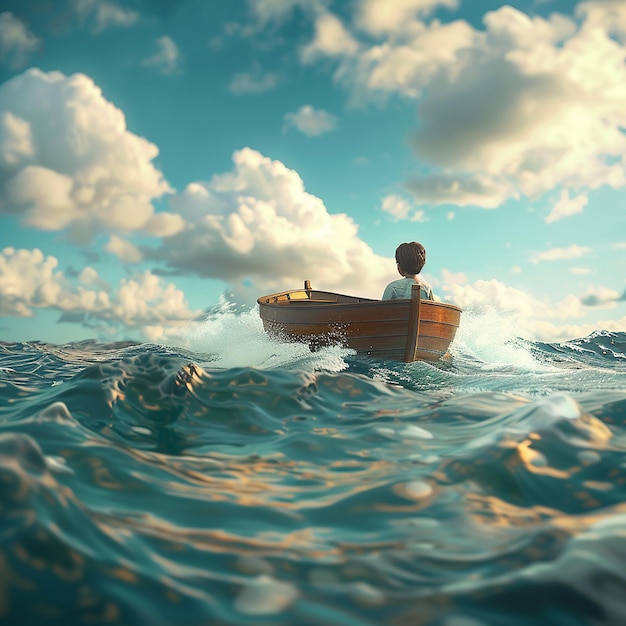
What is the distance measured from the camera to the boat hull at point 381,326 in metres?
11.0

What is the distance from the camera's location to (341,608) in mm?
1469

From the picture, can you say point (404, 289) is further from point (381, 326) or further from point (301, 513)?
point (301, 513)

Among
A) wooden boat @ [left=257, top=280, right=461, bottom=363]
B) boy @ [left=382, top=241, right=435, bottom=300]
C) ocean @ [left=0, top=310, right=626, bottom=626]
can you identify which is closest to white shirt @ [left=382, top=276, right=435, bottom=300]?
boy @ [left=382, top=241, right=435, bottom=300]

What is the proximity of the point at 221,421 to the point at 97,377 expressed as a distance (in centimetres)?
143

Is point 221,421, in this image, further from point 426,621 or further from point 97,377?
point 426,621

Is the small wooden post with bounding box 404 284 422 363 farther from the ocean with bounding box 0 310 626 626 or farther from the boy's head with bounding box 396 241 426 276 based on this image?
the ocean with bounding box 0 310 626 626

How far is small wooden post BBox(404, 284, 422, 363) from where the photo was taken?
1081 cm

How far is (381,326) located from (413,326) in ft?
2.26

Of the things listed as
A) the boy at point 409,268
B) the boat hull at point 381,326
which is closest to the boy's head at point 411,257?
the boy at point 409,268

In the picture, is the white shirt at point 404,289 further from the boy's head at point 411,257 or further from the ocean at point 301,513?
the ocean at point 301,513

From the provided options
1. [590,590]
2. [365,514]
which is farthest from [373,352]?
[590,590]

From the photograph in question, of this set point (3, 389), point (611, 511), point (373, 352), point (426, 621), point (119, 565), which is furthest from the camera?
point (373, 352)

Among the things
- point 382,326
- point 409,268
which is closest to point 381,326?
point 382,326

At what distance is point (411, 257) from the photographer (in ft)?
38.9
